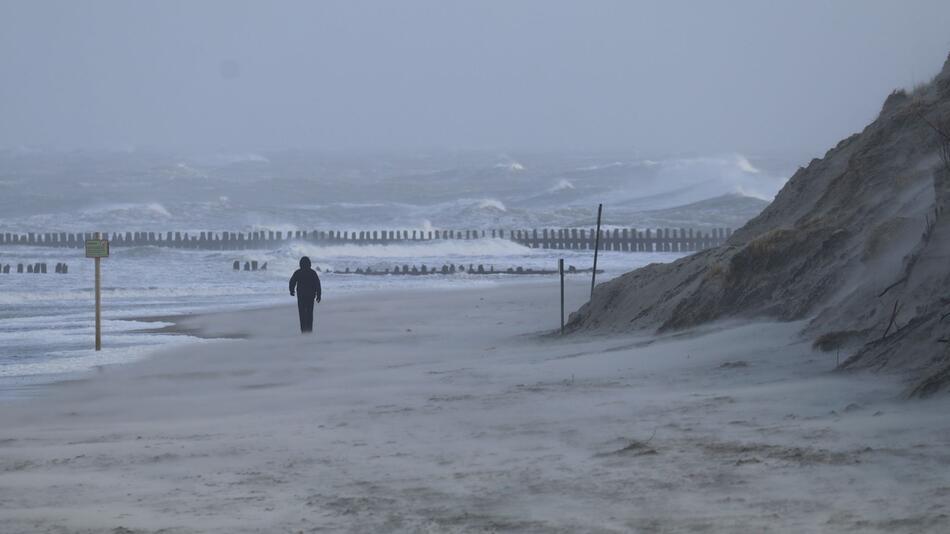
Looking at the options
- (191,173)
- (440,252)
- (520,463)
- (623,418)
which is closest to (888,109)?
(623,418)

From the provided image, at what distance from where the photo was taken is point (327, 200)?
89.7 metres

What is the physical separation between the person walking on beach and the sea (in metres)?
1.42

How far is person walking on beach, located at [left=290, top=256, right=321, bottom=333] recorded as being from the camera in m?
17.9

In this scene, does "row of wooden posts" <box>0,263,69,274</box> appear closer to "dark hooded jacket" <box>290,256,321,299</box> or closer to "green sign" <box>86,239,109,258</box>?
"dark hooded jacket" <box>290,256,321,299</box>

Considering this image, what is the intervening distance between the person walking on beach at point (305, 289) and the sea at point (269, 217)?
142cm

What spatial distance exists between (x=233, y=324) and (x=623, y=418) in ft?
44.1

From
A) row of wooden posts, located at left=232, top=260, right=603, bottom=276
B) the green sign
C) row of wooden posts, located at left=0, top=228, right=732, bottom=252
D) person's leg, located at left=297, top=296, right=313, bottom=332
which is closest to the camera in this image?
the green sign

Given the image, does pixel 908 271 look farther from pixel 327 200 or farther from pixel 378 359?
pixel 327 200

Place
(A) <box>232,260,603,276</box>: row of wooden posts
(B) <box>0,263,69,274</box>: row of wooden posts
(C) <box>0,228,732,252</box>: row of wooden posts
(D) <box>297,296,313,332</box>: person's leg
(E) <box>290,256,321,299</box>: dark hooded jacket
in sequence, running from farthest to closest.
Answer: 1. (C) <box>0,228,732,252</box>: row of wooden posts
2. (B) <box>0,263,69,274</box>: row of wooden posts
3. (A) <box>232,260,603,276</box>: row of wooden posts
4. (D) <box>297,296,313,332</box>: person's leg
5. (E) <box>290,256,321,299</box>: dark hooded jacket

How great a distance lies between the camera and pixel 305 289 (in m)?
18.0

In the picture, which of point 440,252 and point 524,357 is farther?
point 440,252

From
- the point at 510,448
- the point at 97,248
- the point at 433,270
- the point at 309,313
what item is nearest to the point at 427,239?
the point at 433,270

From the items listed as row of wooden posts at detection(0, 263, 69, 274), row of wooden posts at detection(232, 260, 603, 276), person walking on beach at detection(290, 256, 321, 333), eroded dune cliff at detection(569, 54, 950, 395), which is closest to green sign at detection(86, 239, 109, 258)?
person walking on beach at detection(290, 256, 321, 333)

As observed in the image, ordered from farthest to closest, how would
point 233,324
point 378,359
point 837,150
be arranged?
1. point 233,324
2. point 837,150
3. point 378,359
